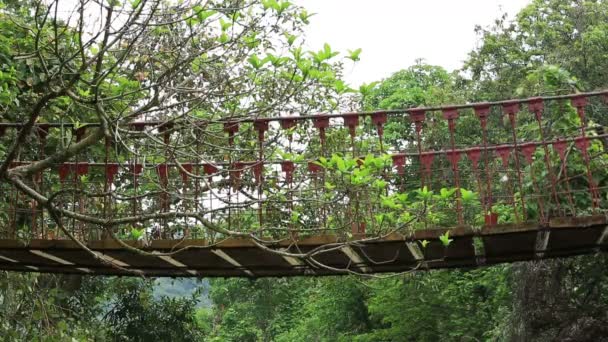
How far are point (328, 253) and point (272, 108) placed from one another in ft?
5.11

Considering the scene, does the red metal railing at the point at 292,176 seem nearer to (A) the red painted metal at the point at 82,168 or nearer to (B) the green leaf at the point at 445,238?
(A) the red painted metal at the point at 82,168

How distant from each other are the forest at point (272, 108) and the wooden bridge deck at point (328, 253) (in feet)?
0.92

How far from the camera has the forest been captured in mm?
Answer: 3561

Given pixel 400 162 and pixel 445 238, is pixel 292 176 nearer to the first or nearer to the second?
pixel 400 162

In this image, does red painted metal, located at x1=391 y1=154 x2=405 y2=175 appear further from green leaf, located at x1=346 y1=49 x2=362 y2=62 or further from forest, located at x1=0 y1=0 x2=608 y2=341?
green leaf, located at x1=346 y1=49 x2=362 y2=62

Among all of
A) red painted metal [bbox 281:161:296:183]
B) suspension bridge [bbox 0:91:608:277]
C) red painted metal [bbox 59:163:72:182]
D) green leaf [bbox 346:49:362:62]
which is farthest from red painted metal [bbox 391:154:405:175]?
red painted metal [bbox 59:163:72:182]

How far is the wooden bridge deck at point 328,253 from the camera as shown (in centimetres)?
443

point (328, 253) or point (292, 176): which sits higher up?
point (292, 176)

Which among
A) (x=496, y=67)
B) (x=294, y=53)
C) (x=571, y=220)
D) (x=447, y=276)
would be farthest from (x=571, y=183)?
(x=496, y=67)

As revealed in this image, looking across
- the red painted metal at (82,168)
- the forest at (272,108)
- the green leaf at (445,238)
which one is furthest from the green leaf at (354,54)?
the red painted metal at (82,168)

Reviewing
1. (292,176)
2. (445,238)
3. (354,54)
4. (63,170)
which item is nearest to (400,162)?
(292,176)

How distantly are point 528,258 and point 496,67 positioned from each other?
10547 millimetres

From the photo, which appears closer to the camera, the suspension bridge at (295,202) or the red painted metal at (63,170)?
the suspension bridge at (295,202)

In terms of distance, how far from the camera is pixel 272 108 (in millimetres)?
3627
